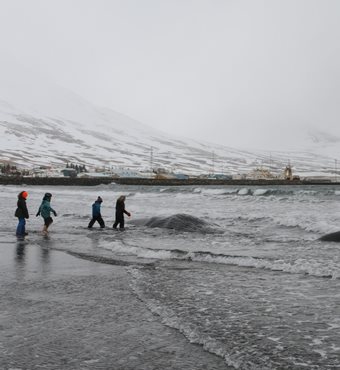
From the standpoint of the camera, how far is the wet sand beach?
5523 mm

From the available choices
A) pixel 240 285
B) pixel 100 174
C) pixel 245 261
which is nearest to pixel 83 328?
pixel 240 285

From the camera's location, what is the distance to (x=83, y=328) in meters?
6.70

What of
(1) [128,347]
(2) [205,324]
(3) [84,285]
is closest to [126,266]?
(3) [84,285]

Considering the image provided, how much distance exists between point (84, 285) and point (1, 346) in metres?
3.59

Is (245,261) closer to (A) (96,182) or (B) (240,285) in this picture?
(B) (240,285)

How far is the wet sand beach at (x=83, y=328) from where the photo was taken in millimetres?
5523

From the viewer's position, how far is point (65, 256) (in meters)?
13.7

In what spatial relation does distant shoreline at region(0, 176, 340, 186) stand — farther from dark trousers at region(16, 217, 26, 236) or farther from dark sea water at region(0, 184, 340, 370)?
dark trousers at region(16, 217, 26, 236)

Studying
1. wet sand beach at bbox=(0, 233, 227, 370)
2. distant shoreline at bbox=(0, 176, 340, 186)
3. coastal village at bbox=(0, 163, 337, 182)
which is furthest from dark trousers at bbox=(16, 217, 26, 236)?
coastal village at bbox=(0, 163, 337, 182)

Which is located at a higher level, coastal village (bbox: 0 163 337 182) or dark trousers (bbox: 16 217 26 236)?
coastal village (bbox: 0 163 337 182)

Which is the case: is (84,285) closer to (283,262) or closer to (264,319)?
(264,319)

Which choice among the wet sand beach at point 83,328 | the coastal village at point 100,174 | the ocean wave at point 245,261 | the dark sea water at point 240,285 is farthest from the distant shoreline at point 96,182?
the wet sand beach at point 83,328

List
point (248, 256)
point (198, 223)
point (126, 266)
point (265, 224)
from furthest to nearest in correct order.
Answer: point (265, 224) < point (198, 223) < point (248, 256) < point (126, 266)

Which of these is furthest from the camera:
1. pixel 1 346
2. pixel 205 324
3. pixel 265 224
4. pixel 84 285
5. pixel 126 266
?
pixel 265 224
